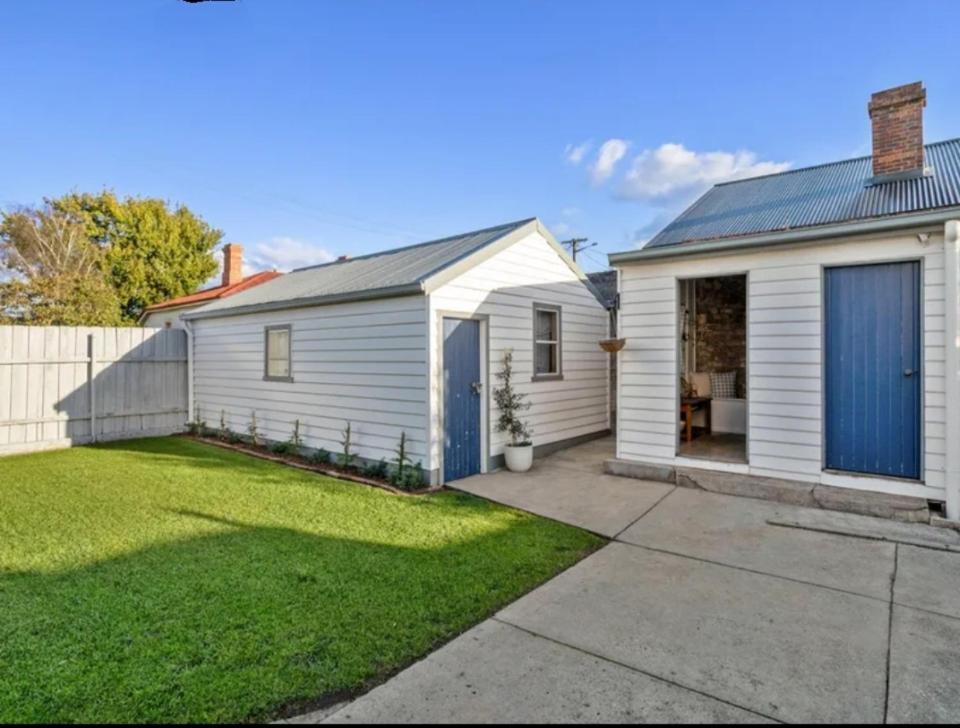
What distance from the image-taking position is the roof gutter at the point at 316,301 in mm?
6488

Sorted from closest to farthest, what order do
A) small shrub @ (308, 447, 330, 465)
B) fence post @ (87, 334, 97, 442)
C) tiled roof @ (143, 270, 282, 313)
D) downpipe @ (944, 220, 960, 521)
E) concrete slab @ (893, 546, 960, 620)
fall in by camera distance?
1. concrete slab @ (893, 546, 960, 620)
2. downpipe @ (944, 220, 960, 521)
3. small shrub @ (308, 447, 330, 465)
4. fence post @ (87, 334, 97, 442)
5. tiled roof @ (143, 270, 282, 313)

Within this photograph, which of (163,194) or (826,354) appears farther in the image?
(163,194)

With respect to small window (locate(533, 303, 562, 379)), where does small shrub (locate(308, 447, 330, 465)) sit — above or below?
below

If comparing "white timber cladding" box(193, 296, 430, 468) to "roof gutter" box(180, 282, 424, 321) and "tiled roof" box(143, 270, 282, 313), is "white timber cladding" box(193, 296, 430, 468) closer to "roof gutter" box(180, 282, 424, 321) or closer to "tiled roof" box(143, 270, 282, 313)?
"roof gutter" box(180, 282, 424, 321)

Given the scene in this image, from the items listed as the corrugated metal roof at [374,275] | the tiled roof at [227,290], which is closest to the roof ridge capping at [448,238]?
the corrugated metal roof at [374,275]

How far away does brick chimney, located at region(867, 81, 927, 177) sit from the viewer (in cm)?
627

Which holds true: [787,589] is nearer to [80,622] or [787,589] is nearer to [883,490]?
[883,490]

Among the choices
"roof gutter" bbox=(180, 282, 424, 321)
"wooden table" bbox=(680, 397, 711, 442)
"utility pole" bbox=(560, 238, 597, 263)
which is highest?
"utility pole" bbox=(560, 238, 597, 263)

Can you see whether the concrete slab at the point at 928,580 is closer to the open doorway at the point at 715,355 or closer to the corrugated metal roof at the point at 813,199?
the corrugated metal roof at the point at 813,199

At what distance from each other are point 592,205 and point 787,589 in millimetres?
14895

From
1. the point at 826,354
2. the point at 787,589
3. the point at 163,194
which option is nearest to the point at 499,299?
the point at 826,354

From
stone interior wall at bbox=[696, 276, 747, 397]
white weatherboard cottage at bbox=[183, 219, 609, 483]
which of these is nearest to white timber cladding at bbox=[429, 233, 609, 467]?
white weatherboard cottage at bbox=[183, 219, 609, 483]

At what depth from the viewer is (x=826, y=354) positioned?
5.59m

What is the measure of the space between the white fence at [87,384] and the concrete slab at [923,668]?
1195 centimetres
